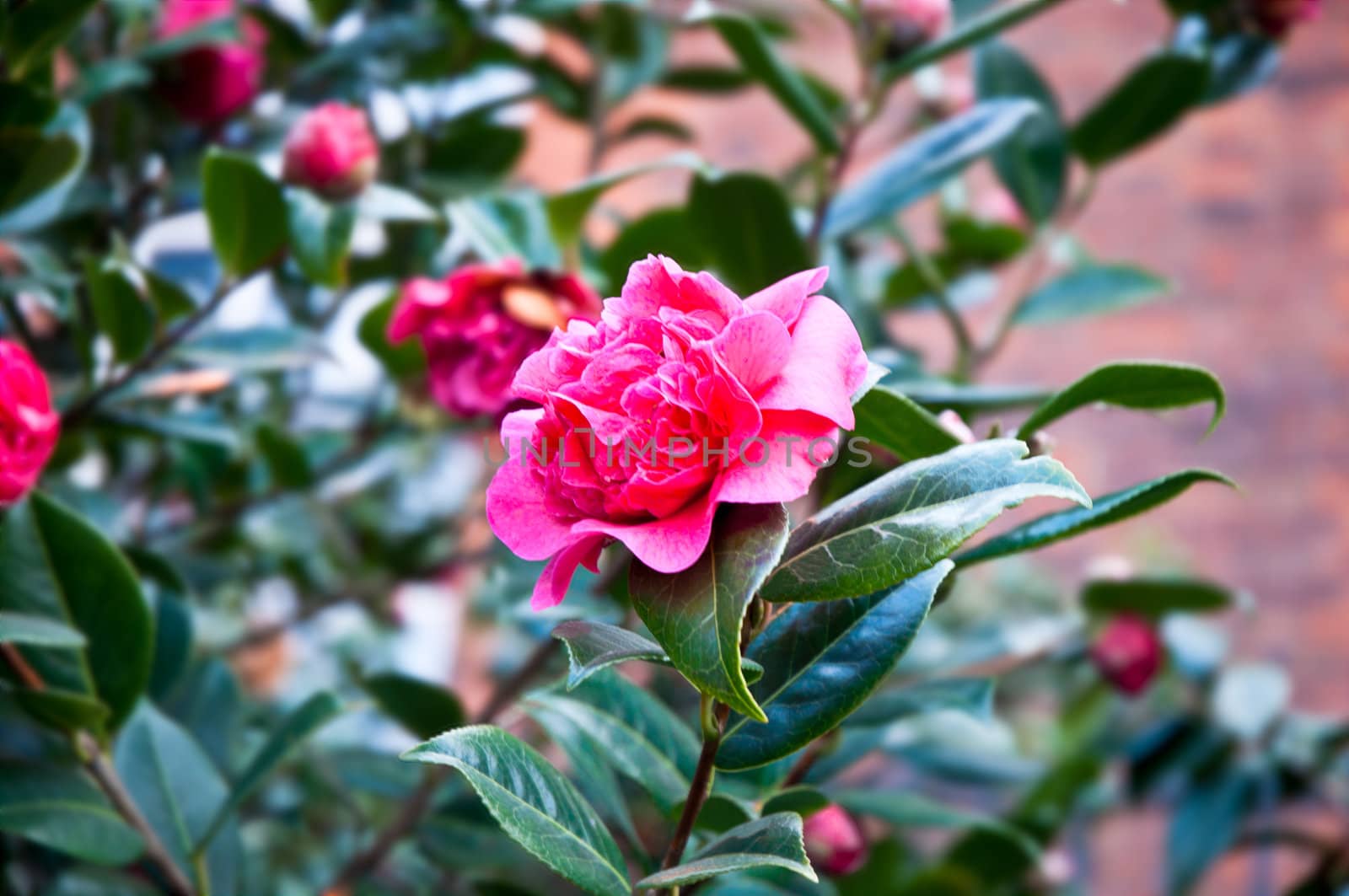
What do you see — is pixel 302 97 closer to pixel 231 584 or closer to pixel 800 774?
pixel 231 584

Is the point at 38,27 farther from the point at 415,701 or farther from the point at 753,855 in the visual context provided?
the point at 753,855

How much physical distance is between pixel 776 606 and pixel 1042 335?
1.96 meters

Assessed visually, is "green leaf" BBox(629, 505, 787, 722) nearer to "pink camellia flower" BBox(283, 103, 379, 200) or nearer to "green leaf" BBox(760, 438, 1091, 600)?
"green leaf" BBox(760, 438, 1091, 600)

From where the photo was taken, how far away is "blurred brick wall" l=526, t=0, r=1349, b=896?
78.2 inches

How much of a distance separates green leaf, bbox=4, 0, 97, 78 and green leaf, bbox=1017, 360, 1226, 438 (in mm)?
547

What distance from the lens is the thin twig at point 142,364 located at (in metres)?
0.65

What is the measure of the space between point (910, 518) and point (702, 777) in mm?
122

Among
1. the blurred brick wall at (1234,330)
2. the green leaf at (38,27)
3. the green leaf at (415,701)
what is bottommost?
the blurred brick wall at (1234,330)

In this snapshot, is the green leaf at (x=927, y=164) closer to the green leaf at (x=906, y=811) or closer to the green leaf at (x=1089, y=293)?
the green leaf at (x=1089, y=293)

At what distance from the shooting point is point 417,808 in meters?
0.68

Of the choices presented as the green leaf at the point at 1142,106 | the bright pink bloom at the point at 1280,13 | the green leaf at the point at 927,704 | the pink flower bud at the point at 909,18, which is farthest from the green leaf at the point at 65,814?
the bright pink bloom at the point at 1280,13

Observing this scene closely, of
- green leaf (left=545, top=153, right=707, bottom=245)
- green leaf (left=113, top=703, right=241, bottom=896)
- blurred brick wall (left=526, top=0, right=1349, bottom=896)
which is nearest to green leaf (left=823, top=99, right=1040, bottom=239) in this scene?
green leaf (left=545, top=153, right=707, bottom=245)

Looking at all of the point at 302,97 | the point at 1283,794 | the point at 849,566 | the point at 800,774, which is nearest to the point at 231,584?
the point at 302,97

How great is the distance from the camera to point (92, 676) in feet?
1.80
